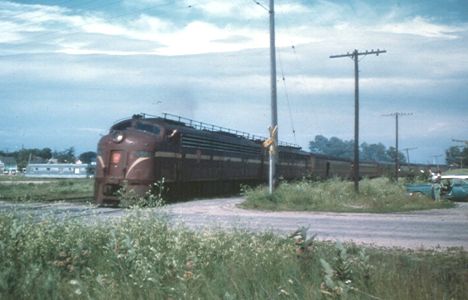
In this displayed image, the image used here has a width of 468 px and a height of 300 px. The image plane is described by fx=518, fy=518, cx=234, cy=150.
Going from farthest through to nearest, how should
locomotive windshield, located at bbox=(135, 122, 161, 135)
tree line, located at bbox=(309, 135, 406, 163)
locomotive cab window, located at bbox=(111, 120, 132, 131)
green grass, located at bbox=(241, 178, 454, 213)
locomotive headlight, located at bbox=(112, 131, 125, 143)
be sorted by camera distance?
tree line, located at bbox=(309, 135, 406, 163) < locomotive cab window, located at bbox=(111, 120, 132, 131) < locomotive windshield, located at bbox=(135, 122, 161, 135) < locomotive headlight, located at bbox=(112, 131, 125, 143) < green grass, located at bbox=(241, 178, 454, 213)

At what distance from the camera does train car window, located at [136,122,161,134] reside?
22947mm

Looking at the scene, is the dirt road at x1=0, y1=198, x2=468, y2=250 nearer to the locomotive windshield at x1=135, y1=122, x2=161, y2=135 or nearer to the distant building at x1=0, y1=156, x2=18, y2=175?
the locomotive windshield at x1=135, y1=122, x2=161, y2=135

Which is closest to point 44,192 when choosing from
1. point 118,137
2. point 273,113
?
point 118,137

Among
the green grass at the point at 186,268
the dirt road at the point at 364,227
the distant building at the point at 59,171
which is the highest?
the distant building at the point at 59,171

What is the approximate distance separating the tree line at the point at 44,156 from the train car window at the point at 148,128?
304ft

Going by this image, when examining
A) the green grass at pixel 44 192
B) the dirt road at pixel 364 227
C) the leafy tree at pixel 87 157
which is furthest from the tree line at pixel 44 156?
the dirt road at pixel 364 227

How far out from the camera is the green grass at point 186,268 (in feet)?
17.4

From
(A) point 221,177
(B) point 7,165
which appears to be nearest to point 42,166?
(B) point 7,165

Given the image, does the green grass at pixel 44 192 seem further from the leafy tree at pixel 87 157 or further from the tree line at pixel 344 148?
the tree line at pixel 344 148

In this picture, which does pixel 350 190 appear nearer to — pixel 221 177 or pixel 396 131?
pixel 221 177

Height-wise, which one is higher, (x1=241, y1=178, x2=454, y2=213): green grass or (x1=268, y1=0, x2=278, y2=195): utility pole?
(x1=268, y1=0, x2=278, y2=195): utility pole

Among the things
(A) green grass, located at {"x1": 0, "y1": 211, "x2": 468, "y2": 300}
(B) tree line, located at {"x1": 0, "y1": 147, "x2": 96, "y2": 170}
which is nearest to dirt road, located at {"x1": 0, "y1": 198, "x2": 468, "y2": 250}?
(A) green grass, located at {"x1": 0, "y1": 211, "x2": 468, "y2": 300}

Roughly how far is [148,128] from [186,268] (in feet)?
58.2

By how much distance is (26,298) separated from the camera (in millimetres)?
5508
